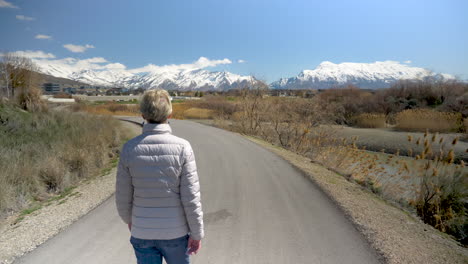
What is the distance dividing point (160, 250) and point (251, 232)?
2354mm

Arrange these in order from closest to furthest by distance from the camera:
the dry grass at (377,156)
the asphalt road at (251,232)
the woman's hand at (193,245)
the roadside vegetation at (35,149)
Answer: the woman's hand at (193,245), the asphalt road at (251,232), the roadside vegetation at (35,149), the dry grass at (377,156)

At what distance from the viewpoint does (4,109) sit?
13.2 meters

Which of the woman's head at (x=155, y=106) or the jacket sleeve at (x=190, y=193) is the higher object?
the woman's head at (x=155, y=106)

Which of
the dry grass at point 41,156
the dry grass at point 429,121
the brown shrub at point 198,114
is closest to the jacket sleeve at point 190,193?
the dry grass at point 41,156

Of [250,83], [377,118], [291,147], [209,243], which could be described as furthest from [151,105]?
[377,118]

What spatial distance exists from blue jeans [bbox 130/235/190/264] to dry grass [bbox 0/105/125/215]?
4673 mm

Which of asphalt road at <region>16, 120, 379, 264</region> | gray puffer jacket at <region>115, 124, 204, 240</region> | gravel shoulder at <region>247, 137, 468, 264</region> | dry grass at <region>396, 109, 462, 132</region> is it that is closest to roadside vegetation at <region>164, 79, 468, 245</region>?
dry grass at <region>396, 109, 462, 132</region>

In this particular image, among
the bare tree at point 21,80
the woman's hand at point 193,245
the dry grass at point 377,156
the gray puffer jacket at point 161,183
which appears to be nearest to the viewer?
the gray puffer jacket at point 161,183

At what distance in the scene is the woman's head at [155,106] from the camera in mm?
2154

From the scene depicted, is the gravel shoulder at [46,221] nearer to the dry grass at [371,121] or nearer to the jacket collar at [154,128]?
the jacket collar at [154,128]

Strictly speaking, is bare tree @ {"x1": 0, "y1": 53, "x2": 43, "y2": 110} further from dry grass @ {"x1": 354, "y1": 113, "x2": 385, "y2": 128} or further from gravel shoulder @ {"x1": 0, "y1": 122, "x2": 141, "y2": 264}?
dry grass @ {"x1": 354, "y1": 113, "x2": 385, "y2": 128}

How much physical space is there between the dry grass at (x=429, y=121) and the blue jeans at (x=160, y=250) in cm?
2134

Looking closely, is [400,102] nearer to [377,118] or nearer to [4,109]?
[377,118]

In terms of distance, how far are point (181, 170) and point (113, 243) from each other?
2.57 m
